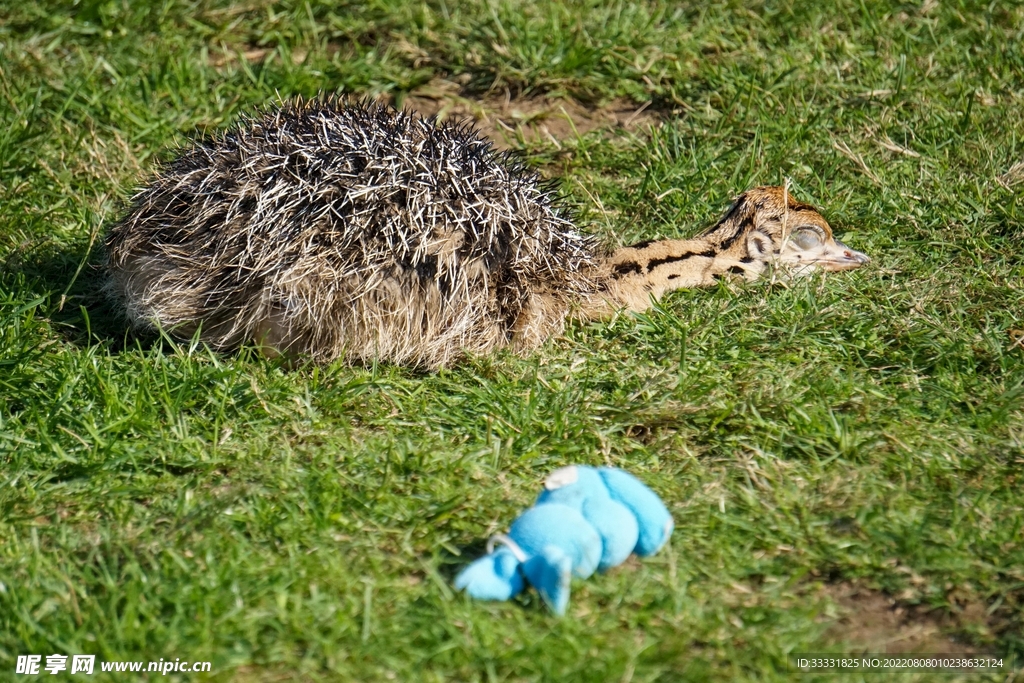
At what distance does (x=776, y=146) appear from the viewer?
594cm

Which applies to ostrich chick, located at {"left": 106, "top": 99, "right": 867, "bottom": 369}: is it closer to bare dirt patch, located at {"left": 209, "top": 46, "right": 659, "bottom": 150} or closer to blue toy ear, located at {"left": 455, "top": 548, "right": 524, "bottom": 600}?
blue toy ear, located at {"left": 455, "top": 548, "right": 524, "bottom": 600}

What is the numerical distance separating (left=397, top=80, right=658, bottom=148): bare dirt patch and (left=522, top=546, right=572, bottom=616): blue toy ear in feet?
11.9

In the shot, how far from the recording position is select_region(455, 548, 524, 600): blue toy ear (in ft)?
10.2

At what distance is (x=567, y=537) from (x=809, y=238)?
265 centimetres

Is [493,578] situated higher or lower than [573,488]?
lower

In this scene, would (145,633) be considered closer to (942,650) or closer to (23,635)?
(23,635)

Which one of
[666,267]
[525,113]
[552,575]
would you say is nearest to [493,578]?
[552,575]

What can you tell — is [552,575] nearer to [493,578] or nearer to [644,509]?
[493,578]

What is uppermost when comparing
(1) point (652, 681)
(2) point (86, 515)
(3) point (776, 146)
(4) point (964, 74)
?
(4) point (964, 74)

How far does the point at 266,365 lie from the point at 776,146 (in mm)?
3116

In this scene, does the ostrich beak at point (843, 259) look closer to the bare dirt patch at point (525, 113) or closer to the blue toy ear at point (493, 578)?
the bare dirt patch at point (525, 113)

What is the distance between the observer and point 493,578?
3121 millimetres

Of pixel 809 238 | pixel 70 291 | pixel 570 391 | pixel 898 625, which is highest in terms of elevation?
pixel 809 238

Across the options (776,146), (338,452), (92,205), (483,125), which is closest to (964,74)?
(776,146)
